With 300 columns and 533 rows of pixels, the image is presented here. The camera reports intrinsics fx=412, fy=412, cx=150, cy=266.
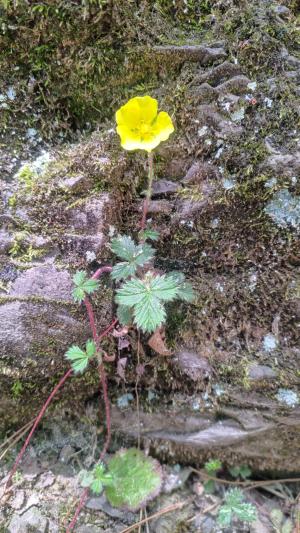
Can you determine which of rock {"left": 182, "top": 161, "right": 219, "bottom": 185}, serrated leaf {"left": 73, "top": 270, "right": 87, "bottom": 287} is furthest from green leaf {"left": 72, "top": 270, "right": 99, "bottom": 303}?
rock {"left": 182, "top": 161, "right": 219, "bottom": 185}

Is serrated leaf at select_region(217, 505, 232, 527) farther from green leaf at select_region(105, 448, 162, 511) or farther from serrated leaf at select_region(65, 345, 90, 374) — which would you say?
serrated leaf at select_region(65, 345, 90, 374)

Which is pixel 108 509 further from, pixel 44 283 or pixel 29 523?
pixel 44 283

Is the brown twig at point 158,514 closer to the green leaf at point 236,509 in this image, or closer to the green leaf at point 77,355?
the green leaf at point 236,509

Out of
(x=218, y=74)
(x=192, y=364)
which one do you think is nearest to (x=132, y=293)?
(x=192, y=364)

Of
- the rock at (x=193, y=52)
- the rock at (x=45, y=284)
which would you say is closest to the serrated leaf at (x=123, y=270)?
the rock at (x=45, y=284)

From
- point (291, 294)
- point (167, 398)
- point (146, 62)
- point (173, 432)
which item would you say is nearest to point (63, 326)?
point (167, 398)
